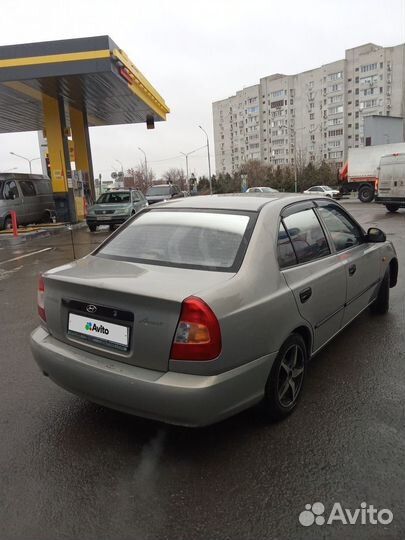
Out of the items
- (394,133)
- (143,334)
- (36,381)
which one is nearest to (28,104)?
(36,381)

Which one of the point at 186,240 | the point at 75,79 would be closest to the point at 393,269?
the point at 186,240

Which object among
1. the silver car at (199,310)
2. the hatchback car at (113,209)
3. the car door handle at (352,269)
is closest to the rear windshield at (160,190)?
the hatchback car at (113,209)

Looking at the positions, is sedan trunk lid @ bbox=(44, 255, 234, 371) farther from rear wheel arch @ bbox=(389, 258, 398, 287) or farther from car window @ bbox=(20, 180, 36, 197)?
car window @ bbox=(20, 180, 36, 197)

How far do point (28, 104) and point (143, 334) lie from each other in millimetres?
19841

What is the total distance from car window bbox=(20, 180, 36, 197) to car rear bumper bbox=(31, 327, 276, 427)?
16005 mm

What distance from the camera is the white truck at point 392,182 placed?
18828 mm

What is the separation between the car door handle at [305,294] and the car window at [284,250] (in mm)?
212

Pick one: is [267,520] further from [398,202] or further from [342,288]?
[398,202]

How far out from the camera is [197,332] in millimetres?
2385

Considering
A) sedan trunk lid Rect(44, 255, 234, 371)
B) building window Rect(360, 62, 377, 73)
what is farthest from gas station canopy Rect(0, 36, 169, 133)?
building window Rect(360, 62, 377, 73)

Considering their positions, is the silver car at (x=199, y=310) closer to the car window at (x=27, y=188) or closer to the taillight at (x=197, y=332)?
the taillight at (x=197, y=332)

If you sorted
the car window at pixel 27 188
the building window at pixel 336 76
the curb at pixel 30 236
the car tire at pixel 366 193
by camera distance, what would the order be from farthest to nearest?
the building window at pixel 336 76 → the car tire at pixel 366 193 → the car window at pixel 27 188 → the curb at pixel 30 236

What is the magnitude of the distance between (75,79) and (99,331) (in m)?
15.2

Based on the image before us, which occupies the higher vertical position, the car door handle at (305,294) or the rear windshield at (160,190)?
the rear windshield at (160,190)
